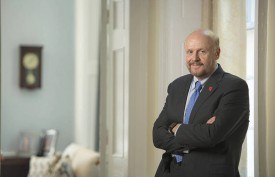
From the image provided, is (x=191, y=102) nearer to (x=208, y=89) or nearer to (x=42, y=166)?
(x=208, y=89)

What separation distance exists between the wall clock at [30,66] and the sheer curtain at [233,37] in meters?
3.95

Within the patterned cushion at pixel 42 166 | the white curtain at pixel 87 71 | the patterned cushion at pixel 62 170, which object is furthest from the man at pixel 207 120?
the white curtain at pixel 87 71

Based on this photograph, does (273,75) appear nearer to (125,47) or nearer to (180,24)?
(180,24)

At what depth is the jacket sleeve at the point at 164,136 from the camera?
242 centimetres

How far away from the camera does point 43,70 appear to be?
694cm

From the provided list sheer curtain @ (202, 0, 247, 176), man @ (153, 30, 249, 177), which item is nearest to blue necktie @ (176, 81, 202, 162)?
man @ (153, 30, 249, 177)

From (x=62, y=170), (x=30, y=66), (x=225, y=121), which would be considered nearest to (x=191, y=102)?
(x=225, y=121)

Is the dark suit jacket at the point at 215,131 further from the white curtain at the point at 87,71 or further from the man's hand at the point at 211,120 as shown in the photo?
the white curtain at the point at 87,71

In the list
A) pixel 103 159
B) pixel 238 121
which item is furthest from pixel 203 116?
pixel 103 159

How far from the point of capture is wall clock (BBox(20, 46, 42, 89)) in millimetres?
6746

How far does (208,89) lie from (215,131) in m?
0.21

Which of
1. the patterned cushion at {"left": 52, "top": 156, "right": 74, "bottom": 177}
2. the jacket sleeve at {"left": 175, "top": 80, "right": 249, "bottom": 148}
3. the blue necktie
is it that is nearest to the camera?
the jacket sleeve at {"left": 175, "top": 80, "right": 249, "bottom": 148}

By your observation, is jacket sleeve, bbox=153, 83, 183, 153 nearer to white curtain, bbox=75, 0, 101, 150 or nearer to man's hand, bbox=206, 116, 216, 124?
man's hand, bbox=206, 116, 216, 124

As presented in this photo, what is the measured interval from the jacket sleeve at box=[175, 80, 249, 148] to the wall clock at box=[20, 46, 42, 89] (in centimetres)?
475
